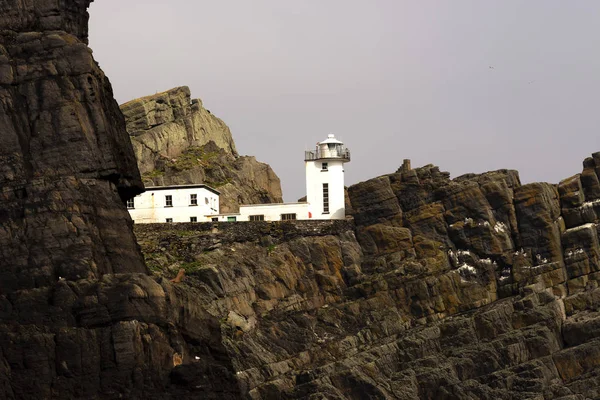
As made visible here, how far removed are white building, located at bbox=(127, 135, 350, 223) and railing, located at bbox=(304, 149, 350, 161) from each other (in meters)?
0.92

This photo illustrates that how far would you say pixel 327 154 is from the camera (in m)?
125

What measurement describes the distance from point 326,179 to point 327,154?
221 cm

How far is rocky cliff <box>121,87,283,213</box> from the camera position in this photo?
12669 cm

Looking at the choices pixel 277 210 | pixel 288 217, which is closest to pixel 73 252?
pixel 288 217

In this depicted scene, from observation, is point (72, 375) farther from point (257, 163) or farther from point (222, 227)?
point (257, 163)

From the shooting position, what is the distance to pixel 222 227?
117062 mm

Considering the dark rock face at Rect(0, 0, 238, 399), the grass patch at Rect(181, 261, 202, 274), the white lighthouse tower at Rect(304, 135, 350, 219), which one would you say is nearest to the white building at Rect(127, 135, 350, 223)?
the white lighthouse tower at Rect(304, 135, 350, 219)

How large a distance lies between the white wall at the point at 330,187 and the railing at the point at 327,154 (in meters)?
0.31

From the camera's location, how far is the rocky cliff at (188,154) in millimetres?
126688

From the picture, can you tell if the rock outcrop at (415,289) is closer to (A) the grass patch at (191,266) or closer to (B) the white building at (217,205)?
(A) the grass patch at (191,266)

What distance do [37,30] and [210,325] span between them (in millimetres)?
15331

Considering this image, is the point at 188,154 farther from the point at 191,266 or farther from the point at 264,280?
the point at 264,280

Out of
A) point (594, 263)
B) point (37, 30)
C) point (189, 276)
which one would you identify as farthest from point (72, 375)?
point (594, 263)

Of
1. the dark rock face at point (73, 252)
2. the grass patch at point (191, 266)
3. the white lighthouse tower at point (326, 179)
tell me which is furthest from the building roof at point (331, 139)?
the dark rock face at point (73, 252)
